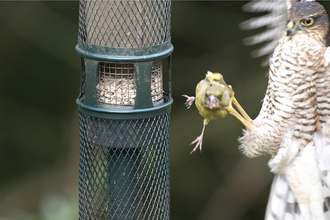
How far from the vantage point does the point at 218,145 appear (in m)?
3.85

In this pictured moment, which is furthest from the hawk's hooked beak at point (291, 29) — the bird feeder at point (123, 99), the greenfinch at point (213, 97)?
the bird feeder at point (123, 99)

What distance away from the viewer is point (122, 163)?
2.08 m

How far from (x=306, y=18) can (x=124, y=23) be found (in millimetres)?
914

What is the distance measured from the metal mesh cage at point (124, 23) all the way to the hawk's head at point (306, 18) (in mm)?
648

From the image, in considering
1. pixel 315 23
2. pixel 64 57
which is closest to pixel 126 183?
pixel 315 23

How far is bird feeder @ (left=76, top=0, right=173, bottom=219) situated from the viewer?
1.94 m

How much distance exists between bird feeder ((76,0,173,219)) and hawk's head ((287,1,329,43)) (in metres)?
0.63

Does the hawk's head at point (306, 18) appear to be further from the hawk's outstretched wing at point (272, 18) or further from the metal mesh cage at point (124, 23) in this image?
the metal mesh cage at point (124, 23)

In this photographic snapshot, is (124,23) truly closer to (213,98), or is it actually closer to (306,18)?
(213,98)

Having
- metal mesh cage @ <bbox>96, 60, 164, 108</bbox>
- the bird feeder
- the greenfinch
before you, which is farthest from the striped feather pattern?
metal mesh cage @ <bbox>96, 60, 164, 108</bbox>

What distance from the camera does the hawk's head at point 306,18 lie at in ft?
6.60

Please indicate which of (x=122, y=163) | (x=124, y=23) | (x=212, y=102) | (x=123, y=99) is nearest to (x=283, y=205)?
(x=212, y=102)

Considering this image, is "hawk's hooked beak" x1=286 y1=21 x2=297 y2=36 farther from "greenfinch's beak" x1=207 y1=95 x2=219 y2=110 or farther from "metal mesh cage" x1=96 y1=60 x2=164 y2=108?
"metal mesh cage" x1=96 y1=60 x2=164 y2=108

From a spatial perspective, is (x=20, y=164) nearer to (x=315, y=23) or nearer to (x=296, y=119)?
(x=296, y=119)
